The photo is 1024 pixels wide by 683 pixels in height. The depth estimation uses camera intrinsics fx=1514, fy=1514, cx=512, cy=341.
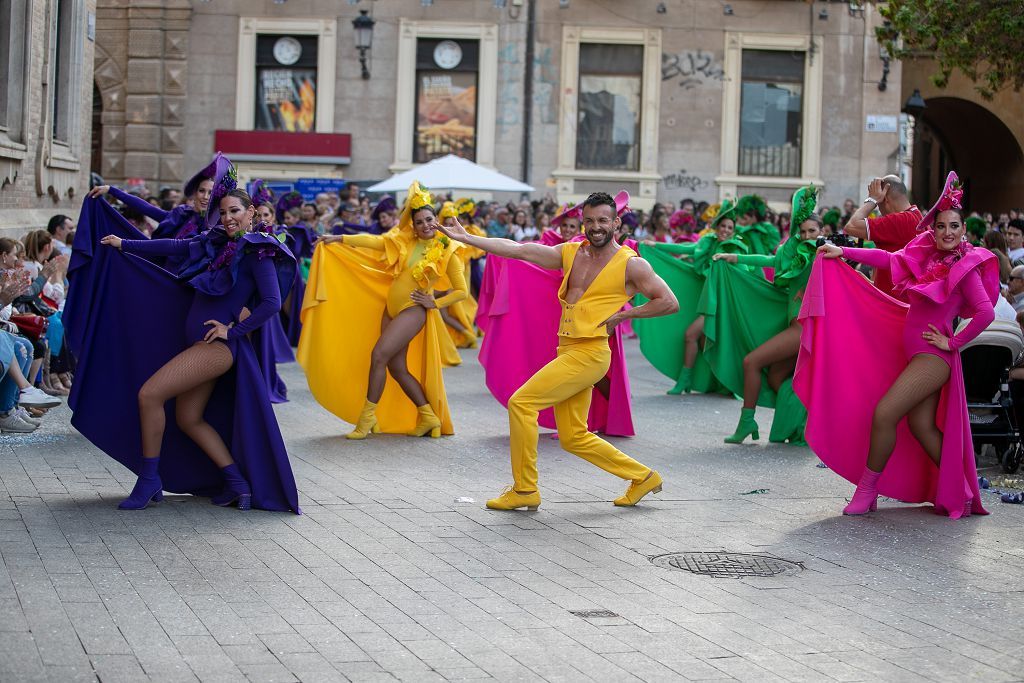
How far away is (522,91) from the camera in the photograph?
30219mm

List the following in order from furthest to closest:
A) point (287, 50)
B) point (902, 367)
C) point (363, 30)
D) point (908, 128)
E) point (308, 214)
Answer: point (908, 128) < point (287, 50) < point (363, 30) < point (308, 214) < point (902, 367)

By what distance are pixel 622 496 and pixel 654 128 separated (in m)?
22.1

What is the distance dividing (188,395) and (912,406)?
13.8ft

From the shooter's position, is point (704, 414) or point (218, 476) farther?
point (704, 414)

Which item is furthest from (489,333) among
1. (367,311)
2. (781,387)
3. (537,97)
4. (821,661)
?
(537,97)

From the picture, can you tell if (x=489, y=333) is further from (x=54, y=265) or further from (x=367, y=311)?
(x=54, y=265)

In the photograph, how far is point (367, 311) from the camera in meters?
12.4

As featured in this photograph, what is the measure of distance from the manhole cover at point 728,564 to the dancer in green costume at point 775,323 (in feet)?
13.9

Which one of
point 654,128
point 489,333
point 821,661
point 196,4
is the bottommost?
point 821,661

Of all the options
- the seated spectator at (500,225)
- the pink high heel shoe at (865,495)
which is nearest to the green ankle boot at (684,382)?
the pink high heel shoe at (865,495)

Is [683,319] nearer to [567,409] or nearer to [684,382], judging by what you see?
[684,382]

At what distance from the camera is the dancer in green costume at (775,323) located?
12266 mm

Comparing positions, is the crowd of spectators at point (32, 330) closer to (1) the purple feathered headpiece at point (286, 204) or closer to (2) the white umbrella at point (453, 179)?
(1) the purple feathered headpiece at point (286, 204)

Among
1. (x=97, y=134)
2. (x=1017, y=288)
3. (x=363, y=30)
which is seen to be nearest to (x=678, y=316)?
(x=1017, y=288)
